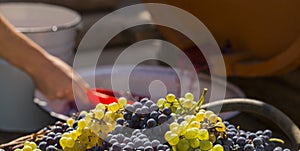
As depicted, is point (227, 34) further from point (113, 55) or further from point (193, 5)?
point (113, 55)

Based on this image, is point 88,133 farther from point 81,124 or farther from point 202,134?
Result: point 202,134

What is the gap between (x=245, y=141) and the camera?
2.42 feet

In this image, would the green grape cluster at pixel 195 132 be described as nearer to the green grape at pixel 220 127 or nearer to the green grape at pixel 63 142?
the green grape at pixel 220 127

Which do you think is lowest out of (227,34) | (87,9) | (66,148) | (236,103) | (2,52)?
(66,148)

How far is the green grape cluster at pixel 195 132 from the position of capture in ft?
2.21

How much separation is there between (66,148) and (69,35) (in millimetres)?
1068

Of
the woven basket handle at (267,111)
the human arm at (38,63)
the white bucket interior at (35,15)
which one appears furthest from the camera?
the white bucket interior at (35,15)

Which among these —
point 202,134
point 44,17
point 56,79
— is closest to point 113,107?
point 202,134

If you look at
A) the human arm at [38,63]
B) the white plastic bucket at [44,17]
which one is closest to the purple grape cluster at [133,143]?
the human arm at [38,63]

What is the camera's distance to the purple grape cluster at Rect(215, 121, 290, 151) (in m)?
0.72

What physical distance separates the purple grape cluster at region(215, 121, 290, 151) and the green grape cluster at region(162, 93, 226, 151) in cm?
1

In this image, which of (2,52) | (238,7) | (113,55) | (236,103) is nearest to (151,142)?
(236,103)

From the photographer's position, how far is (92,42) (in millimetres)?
2543

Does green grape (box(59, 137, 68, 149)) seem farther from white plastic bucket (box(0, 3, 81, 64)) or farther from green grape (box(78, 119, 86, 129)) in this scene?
white plastic bucket (box(0, 3, 81, 64))
